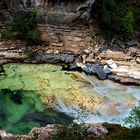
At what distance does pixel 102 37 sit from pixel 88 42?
950mm

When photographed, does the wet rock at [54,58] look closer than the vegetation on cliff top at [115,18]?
Yes

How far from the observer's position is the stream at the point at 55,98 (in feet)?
64.1

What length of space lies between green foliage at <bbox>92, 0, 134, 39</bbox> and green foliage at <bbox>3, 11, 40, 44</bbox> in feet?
11.5

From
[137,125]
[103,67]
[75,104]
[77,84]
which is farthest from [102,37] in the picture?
[137,125]

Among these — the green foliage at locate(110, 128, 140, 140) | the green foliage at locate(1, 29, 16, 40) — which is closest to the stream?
the green foliage at locate(1, 29, 16, 40)

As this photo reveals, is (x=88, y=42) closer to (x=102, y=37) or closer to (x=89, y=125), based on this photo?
(x=102, y=37)

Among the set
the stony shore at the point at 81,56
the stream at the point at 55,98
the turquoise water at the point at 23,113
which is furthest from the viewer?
the stony shore at the point at 81,56

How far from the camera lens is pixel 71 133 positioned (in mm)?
16031

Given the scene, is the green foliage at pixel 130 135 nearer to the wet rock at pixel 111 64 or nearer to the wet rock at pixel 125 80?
the wet rock at pixel 125 80

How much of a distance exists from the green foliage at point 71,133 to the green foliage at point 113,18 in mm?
9362

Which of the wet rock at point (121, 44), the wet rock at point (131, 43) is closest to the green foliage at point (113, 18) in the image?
the wet rock at point (131, 43)

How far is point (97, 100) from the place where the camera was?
20672 millimetres

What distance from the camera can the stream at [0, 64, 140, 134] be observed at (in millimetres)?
19547

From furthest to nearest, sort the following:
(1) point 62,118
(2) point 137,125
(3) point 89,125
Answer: (1) point 62,118, (3) point 89,125, (2) point 137,125
